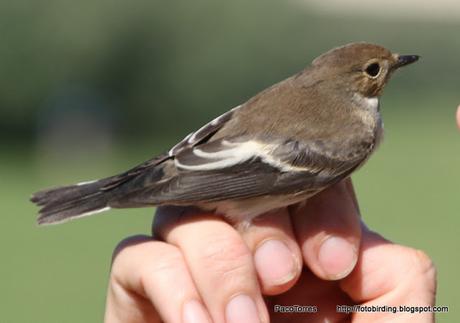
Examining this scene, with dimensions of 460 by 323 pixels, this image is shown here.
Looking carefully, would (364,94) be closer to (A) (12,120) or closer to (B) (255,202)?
(B) (255,202)

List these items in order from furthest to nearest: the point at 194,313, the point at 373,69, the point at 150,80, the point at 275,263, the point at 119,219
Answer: the point at 150,80
the point at 119,219
the point at 373,69
the point at 275,263
the point at 194,313

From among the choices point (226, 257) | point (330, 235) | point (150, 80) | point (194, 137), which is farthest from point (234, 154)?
point (150, 80)

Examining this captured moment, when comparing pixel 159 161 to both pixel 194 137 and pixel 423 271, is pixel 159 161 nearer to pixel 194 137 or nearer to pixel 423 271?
pixel 194 137

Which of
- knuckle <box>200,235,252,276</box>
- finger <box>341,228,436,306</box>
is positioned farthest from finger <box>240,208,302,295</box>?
finger <box>341,228,436,306</box>

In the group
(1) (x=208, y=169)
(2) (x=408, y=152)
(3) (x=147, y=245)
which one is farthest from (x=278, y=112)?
(2) (x=408, y=152)

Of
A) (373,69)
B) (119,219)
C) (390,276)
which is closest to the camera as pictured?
(390,276)

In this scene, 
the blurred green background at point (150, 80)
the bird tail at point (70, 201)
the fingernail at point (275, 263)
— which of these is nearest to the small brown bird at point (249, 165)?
the bird tail at point (70, 201)

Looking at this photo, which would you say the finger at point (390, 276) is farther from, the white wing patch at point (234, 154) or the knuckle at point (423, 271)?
the white wing patch at point (234, 154)
